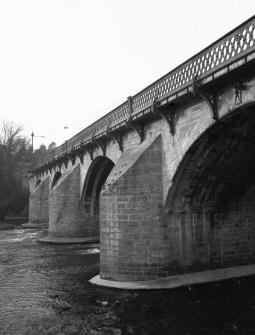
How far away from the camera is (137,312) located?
29.4 feet

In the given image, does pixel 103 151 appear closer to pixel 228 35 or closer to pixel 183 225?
pixel 183 225

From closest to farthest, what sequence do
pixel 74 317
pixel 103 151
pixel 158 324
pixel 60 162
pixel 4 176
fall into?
1. pixel 158 324
2. pixel 74 317
3. pixel 103 151
4. pixel 60 162
5. pixel 4 176

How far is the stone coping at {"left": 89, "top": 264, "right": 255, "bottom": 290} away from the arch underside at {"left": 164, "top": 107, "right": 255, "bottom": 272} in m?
→ 0.32

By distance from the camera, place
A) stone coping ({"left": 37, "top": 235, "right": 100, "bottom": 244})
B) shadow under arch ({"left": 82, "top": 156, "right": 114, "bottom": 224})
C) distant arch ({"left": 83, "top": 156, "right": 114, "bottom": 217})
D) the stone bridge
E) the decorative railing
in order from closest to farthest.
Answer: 1. the decorative railing
2. the stone bridge
3. stone coping ({"left": 37, "top": 235, "right": 100, "bottom": 244})
4. distant arch ({"left": 83, "top": 156, "right": 114, "bottom": 217})
5. shadow under arch ({"left": 82, "top": 156, "right": 114, "bottom": 224})

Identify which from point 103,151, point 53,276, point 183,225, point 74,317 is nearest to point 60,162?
point 103,151

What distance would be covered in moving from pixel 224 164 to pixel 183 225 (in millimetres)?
2520

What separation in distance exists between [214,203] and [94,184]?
43.5 feet

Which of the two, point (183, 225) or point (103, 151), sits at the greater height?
point (103, 151)

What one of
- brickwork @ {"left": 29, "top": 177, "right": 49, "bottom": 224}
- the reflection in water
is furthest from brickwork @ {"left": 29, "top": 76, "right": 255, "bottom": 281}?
brickwork @ {"left": 29, "top": 177, "right": 49, "bottom": 224}

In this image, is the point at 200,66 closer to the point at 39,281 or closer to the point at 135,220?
the point at 135,220

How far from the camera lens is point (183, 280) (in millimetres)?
11164

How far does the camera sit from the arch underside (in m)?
10.8

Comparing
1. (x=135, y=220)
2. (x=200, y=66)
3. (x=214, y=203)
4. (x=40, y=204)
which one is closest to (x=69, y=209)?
(x=135, y=220)

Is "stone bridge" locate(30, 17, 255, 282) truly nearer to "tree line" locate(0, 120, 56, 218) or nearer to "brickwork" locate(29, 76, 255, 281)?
"brickwork" locate(29, 76, 255, 281)
